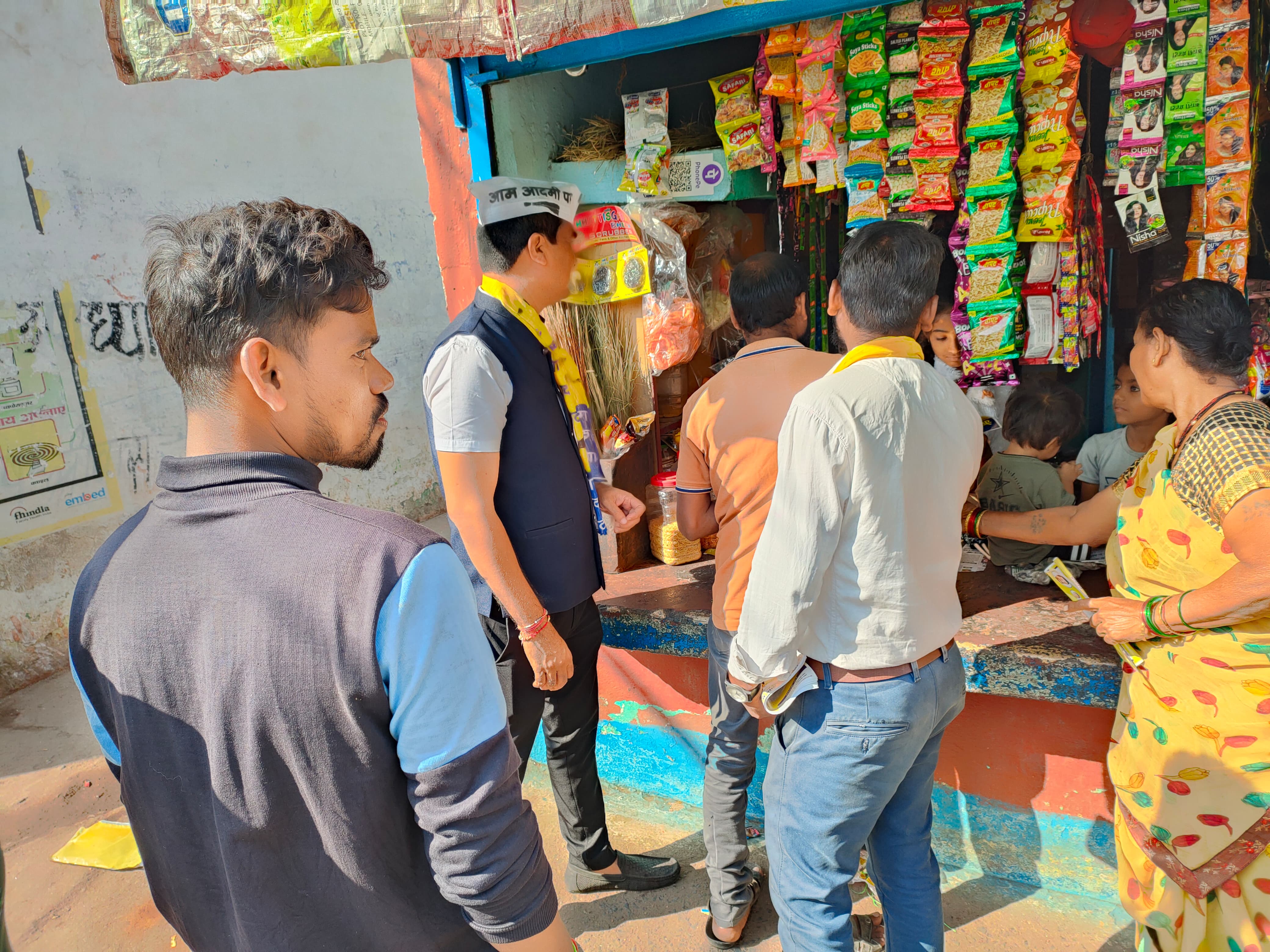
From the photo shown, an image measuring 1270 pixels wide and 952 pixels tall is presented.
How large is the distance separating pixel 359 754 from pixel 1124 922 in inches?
95.4

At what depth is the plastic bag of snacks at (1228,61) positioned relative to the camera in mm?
2348

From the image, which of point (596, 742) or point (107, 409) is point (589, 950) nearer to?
point (596, 742)

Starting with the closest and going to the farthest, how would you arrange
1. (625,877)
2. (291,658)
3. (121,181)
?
(291,658), (625,877), (121,181)

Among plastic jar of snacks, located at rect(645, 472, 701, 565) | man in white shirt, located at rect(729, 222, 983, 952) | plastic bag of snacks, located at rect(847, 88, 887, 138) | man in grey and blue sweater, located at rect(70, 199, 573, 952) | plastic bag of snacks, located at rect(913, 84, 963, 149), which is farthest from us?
plastic jar of snacks, located at rect(645, 472, 701, 565)

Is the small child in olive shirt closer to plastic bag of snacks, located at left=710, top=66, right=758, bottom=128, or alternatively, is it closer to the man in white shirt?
the man in white shirt

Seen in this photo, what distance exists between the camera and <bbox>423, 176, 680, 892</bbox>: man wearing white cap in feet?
6.30

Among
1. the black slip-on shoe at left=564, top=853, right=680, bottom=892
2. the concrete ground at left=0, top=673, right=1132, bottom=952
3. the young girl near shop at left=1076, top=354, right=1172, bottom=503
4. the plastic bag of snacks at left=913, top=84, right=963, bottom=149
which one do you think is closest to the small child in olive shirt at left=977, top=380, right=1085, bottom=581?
the young girl near shop at left=1076, top=354, right=1172, bottom=503

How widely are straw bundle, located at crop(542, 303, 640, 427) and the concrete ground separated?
1.54 m

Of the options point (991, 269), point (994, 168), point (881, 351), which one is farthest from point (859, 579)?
point (994, 168)

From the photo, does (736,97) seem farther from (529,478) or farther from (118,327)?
(118,327)

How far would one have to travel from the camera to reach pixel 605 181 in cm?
315

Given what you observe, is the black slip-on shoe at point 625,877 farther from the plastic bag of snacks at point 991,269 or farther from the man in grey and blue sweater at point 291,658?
the plastic bag of snacks at point 991,269

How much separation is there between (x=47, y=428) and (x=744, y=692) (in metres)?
4.71

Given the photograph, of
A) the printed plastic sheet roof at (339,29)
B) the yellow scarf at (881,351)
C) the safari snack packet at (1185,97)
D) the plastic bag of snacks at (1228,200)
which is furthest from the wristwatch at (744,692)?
the safari snack packet at (1185,97)
